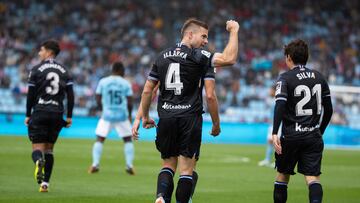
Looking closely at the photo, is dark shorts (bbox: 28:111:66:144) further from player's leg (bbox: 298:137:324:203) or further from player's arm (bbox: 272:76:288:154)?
player's leg (bbox: 298:137:324:203)

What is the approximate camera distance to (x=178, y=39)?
136ft

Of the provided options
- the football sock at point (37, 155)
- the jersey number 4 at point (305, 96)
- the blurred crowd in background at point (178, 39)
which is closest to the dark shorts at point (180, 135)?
the jersey number 4 at point (305, 96)

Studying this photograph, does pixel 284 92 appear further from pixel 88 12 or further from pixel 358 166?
pixel 88 12

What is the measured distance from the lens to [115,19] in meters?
42.3

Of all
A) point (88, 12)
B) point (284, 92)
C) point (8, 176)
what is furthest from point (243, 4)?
point (284, 92)

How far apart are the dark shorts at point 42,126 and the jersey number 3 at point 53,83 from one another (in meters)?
0.38

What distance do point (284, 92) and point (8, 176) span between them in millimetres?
7157

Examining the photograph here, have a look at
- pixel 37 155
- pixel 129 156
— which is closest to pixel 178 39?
pixel 129 156

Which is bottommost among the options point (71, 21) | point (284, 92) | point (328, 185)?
point (328, 185)

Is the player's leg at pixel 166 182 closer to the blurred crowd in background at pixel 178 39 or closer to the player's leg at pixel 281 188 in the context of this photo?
the player's leg at pixel 281 188

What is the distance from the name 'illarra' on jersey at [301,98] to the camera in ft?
33.4

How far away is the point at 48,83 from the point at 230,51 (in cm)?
515

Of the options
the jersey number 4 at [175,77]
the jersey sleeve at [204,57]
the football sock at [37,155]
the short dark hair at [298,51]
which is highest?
the short dark hair at [298,51]

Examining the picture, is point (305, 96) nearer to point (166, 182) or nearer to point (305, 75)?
point (305, 75)
